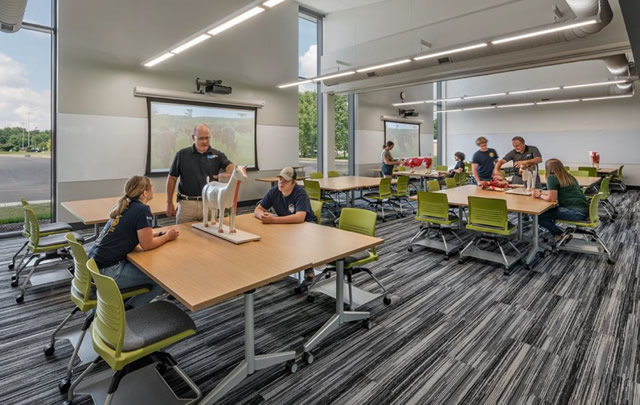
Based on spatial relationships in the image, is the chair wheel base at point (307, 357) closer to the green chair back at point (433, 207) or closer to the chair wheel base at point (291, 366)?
the chair wheel base at point (291, 366)

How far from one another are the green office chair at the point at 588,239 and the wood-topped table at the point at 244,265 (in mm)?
3309

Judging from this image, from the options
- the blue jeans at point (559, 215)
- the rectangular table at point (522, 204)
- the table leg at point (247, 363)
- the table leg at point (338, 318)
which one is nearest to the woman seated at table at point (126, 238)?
the table leg at point (247, 363)

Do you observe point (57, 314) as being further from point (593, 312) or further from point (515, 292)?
point (593, 312)

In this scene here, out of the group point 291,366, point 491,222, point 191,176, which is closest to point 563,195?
point 491,222

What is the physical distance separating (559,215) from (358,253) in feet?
10.4

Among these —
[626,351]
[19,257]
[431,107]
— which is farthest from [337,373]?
[431,107]

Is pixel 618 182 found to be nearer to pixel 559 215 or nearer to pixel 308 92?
pixel 559 215

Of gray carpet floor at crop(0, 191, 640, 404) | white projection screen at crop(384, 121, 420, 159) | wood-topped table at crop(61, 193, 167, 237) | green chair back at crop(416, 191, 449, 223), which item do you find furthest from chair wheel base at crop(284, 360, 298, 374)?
white projection screen at crop(384, 121, 420, 159)

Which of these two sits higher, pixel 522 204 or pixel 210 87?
pixel 210 87

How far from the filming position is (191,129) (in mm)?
7344

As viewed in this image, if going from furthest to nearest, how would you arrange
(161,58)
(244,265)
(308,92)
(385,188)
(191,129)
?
(308,92) → (191,129) → (385,188) → (161,58) → (244,265)

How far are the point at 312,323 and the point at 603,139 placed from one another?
1306 centimetres

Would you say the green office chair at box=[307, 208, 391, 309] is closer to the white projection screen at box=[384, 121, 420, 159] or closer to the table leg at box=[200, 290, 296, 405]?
the table leg at box=[200, 290, 296, 405]

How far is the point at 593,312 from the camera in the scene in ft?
9.66
